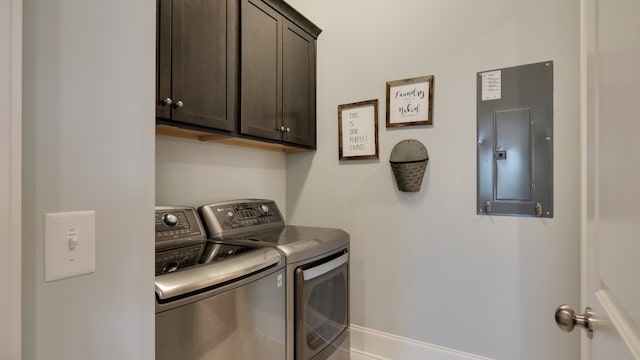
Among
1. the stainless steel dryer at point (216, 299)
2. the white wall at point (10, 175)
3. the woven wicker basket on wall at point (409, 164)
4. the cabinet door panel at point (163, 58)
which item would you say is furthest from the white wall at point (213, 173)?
the white wall at point (10, 175)

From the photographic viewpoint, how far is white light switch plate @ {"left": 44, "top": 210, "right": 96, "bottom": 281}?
522mm

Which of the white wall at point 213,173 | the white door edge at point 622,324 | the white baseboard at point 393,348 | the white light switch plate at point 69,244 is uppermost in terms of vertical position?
the white wall at point 213,173

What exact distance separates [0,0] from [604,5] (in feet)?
3.32

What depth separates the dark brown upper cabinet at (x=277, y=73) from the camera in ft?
5.82

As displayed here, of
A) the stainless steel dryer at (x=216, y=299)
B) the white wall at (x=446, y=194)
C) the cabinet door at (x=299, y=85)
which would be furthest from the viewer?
the cabinet door at (x=299, y=85)

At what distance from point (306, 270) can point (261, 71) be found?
3.87ft

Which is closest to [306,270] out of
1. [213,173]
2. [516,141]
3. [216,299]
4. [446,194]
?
[216,299]

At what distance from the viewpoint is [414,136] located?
2020 mm

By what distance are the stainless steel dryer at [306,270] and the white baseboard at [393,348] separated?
0.96ft

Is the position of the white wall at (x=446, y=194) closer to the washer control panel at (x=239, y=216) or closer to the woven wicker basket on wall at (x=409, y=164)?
the woven wicker basket on wall at (x=409, y=164)

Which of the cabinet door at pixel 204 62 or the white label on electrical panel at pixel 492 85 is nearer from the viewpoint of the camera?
the cabinet door at pixel 204 62

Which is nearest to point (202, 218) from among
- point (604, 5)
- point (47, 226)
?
point (47, 226)

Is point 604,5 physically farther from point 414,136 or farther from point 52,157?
point 414,136

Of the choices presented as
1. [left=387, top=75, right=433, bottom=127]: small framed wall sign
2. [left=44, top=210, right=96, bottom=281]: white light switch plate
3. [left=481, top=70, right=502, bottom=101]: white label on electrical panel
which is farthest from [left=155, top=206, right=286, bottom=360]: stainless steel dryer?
[left=481, top=70, right=502, bottom=101]: white label on electrical panel
